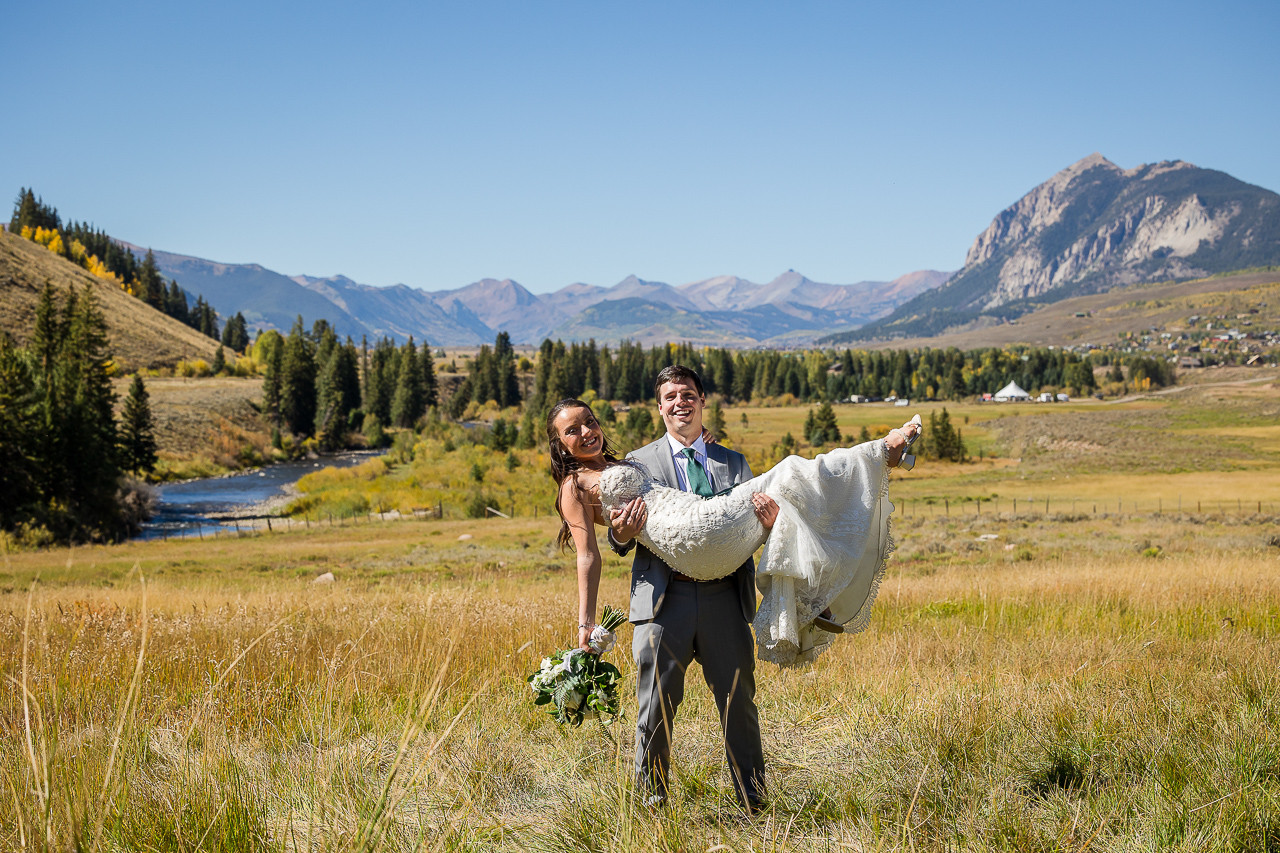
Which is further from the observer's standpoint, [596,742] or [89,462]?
[89,462]

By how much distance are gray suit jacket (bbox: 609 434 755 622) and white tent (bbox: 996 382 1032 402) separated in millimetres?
158746

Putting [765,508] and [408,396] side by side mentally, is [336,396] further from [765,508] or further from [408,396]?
[765,508]

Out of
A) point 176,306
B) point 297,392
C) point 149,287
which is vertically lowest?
point 297,392

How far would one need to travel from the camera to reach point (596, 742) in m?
4.21

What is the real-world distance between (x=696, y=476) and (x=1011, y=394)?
16394cm

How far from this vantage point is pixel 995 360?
175625 millimetres

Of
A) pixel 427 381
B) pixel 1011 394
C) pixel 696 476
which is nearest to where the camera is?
pixel 696 476

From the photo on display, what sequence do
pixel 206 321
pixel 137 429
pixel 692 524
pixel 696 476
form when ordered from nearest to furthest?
pixel 692 524
pixel 696 476
pixel 137 429
pixel 206 321

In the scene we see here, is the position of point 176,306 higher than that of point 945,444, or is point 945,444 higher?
point 176,306

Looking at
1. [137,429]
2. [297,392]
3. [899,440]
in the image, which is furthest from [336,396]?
[899,440]

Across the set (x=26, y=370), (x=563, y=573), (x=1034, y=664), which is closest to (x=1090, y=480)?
(x=563, y=573)

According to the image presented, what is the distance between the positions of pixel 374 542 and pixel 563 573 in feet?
42.4

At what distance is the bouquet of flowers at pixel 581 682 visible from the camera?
10.7ft

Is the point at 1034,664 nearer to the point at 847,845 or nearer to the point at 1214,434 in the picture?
the point at 847,845
